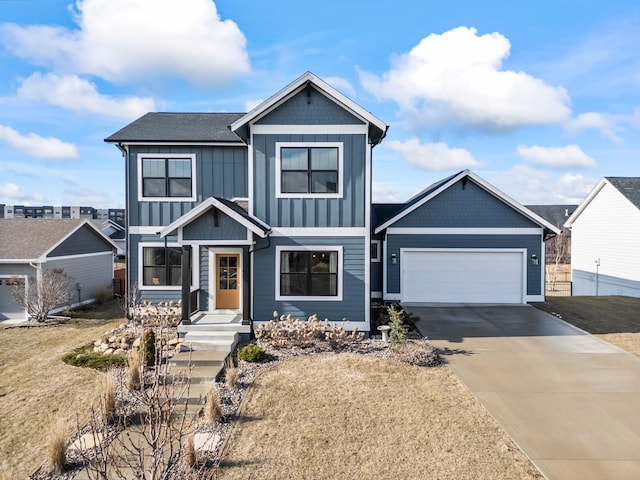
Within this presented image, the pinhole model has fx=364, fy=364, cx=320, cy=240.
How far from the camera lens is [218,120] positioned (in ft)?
46.0

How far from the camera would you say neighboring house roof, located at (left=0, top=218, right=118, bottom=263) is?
15.5 meters

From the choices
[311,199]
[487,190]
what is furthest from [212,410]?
[487,190]

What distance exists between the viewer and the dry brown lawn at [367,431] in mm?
5035

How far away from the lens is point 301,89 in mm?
10750

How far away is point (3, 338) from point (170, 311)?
631 centimetres

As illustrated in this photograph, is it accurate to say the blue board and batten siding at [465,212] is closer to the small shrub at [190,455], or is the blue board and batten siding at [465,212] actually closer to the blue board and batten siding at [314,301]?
the blue board and batten siding at [314,301]

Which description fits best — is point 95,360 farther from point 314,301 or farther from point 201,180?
point 201,180

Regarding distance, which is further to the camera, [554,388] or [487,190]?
[487,190]

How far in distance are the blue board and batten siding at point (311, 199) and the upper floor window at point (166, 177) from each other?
3.01 m

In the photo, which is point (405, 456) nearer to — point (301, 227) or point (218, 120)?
point (301, 227)

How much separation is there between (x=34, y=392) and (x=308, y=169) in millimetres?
8483

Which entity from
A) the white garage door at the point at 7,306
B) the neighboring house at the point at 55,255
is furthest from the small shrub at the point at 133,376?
the white garage door at the point at 7,306

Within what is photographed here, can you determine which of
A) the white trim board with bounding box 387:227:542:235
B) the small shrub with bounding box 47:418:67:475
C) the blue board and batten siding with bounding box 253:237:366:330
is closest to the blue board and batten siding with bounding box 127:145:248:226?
the blue board and batten siding with bounding box 253:237:366:330

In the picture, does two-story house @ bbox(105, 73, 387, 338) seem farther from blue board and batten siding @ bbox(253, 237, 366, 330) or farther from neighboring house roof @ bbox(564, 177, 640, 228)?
neighboring house roof @ bbox(564, 177, 640, 228)
